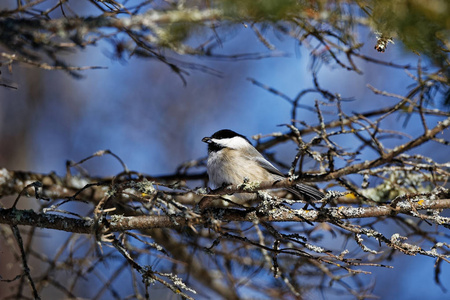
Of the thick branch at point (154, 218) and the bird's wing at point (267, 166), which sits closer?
the thick branch at point (154, 218)

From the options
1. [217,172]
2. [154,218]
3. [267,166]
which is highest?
[267,166]

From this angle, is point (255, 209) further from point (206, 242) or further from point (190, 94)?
point (190, 94)

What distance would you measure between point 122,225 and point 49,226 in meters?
0.39

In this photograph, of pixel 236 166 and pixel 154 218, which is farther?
pixel 236 166

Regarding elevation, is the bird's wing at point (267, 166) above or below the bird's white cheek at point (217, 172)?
above

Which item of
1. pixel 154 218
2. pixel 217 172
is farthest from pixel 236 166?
pixel 154 218

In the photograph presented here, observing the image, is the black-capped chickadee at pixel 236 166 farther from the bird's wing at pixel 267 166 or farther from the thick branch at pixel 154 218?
the thick branch at pixel 154 218

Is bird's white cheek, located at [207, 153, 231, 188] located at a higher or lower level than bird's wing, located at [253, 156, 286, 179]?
lower

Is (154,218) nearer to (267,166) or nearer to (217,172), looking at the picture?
(217,172)

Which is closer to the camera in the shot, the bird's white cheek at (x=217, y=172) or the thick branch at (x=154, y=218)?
the thick branch at (x=154, y=218)

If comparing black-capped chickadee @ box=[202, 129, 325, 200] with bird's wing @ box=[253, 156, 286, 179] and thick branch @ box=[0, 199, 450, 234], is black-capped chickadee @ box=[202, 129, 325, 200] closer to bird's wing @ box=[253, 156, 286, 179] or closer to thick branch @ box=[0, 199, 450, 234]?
bird's wing @ box=[253, 156, 286, 179]

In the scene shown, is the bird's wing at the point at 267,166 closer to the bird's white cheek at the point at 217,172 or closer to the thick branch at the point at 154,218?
the bird's white cheek at the point at 217,172

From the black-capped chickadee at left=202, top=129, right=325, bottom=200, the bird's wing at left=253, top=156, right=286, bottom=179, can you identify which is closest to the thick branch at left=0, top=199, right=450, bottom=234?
the black-capped chickadee at left=202, top=129, right=325, bottom=200

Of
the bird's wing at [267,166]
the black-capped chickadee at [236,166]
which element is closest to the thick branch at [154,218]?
the black-capped chickadee at [236,166]
